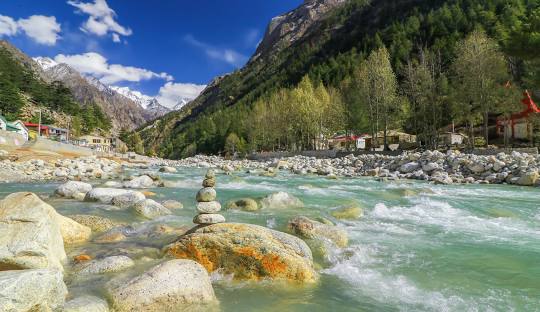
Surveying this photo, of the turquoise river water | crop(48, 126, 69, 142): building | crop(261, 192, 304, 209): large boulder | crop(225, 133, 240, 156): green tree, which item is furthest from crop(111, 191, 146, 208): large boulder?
crop(225, 133, 240, 156): green tree

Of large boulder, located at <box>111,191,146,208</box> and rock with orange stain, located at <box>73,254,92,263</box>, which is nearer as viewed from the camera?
rock with orange stain, located at <box>73,254,92,263</box>

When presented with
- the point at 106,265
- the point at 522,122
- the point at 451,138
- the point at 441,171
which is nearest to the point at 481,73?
the point at 522,122

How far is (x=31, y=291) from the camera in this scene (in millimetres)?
3539

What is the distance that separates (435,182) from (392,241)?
1466 centimetres

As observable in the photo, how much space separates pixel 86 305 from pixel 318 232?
498 centimetres

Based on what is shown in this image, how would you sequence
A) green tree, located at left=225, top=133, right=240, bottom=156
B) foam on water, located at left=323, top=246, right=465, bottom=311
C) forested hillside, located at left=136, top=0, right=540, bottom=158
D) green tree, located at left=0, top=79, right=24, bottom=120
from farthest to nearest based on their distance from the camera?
green tree, located at left=225, top=133, right=240, bottom=156, green tree, located at left=0, top=79, right=24, bottom=120, forested hillside, located at left=136, top=0, right=540, bottom=158, foam on water, located at left=323, top=246, right=465, bottom=311

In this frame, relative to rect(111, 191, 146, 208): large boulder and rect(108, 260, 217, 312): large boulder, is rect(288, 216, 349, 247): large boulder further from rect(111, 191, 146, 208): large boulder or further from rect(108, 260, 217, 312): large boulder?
rect(111, 191, 146, 208): large boulder

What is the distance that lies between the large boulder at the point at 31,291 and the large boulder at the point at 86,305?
0.13 m

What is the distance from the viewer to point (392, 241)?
8.05 metres

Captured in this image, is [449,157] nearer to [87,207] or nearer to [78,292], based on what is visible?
[87,207]

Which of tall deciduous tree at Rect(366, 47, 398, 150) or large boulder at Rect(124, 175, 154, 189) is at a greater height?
tall deciduous tree at Rect(366, 47, 398, 150)

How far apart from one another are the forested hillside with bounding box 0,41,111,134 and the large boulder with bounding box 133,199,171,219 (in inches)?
3115

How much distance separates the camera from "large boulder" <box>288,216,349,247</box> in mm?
7641

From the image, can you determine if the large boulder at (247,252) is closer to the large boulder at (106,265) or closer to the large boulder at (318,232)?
the large boulder at (106,265)
